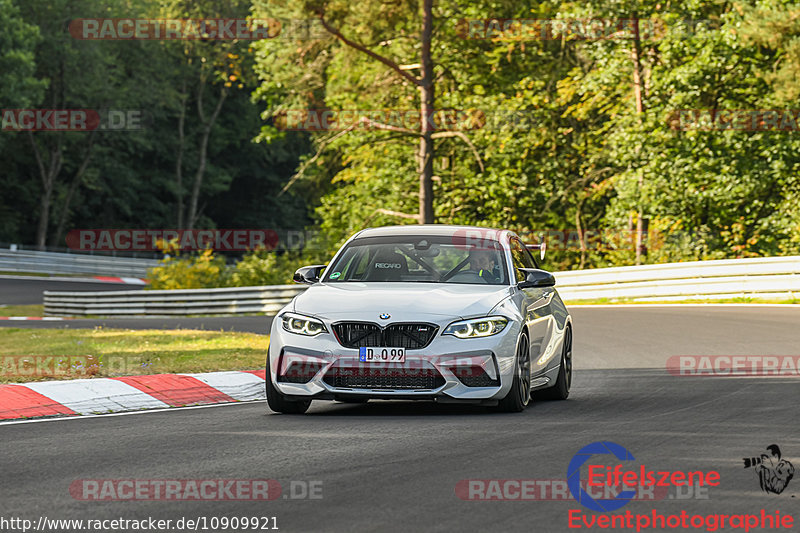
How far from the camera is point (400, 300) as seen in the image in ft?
33.5

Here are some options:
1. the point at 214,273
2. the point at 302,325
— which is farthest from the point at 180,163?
the point at 302,325

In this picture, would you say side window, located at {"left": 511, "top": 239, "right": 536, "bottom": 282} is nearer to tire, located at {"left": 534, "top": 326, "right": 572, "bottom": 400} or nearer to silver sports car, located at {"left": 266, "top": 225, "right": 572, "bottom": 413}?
silver sports car, located at {"left": 266, "top": 225, "right": 572, "bottom": 413}

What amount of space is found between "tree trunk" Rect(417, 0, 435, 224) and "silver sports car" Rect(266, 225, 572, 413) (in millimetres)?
26609

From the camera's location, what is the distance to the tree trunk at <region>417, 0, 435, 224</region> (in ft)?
122

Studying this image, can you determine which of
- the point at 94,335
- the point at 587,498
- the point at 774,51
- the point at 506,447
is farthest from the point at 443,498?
the point at 774,51

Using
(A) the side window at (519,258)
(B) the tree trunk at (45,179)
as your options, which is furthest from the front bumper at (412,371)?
(B) the tree trunk at (45,179)

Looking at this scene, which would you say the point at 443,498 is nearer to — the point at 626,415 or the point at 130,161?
the point at 626,415

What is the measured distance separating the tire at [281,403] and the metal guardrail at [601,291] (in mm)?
17519

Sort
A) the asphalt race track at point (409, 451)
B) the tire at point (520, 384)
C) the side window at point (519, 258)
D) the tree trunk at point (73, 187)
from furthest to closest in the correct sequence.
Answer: the tree trunk at point (73, 187) → the side window at point (519, 258) → the tire at point (520, 384) → the asphalt race track at point (409, 451)

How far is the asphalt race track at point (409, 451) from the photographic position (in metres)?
6.32

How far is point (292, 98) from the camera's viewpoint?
4597 cm

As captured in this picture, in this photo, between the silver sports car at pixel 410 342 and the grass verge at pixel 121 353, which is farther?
the grass verge at pixel 121 353

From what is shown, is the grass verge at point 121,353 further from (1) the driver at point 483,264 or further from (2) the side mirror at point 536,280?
(2) the side mirror at point 536,280

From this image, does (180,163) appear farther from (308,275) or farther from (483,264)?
(483,264)
